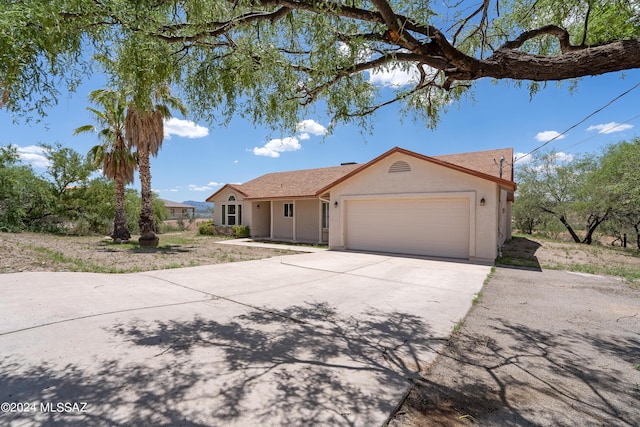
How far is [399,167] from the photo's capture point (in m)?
13.4

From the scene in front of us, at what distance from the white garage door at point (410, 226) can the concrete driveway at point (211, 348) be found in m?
4.98

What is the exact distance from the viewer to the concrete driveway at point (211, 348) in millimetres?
2676

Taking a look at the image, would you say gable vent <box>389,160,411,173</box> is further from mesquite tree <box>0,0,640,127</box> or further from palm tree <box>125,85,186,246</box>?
palm tree <box>125,85,186,246</box>

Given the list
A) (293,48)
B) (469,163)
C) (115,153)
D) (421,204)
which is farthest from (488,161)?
(115,153)

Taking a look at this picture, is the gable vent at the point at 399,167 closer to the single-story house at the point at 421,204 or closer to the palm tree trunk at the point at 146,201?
the single-story house at the point at 421,204

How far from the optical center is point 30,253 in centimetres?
1079

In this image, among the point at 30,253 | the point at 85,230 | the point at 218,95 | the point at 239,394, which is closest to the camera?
A: the point at 239,394

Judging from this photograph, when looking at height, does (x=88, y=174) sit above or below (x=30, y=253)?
above

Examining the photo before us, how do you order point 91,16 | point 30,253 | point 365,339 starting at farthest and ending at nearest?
point 30,253
point 365,339
point 91,16

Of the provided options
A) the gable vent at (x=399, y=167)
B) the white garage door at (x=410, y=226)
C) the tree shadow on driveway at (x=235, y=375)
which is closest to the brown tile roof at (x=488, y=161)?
the white garage door at (x=410, y=226)

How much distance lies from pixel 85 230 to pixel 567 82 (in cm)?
2799

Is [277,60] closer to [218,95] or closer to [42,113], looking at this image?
[218,95]

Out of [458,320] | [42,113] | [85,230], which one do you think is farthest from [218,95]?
[85,230]

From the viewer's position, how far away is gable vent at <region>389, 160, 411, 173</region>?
13248 mm
